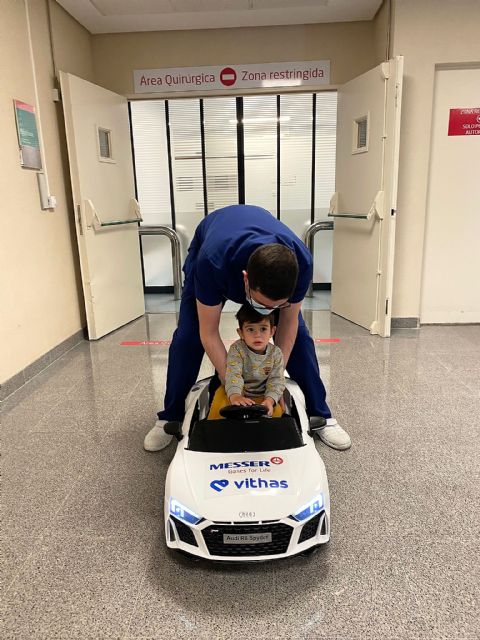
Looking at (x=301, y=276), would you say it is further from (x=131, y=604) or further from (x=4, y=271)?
(x=4, y=271)

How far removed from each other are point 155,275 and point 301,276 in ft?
14.2

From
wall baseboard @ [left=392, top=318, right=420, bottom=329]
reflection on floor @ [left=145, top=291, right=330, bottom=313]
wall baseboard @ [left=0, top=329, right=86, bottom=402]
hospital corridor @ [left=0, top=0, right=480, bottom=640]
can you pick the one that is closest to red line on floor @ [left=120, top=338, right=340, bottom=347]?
hospital corridor @ [left=0, top=0, right=480, bottom=640]

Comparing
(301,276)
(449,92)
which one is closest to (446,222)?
(449,92)

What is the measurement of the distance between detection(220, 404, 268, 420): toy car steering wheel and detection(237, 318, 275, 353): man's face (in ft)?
0.80

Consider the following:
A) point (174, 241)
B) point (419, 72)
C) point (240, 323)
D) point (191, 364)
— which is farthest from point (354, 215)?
point (240, 323)

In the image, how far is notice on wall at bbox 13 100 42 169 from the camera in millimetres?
2928

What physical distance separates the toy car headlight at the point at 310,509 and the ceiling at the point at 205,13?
3.57m

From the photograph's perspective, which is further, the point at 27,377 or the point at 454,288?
the point at 454,288

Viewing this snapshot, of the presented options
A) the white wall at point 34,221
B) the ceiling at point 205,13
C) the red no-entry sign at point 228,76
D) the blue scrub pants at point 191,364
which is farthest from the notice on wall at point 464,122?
the white wall at point 34,221

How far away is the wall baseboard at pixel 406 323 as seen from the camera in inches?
158

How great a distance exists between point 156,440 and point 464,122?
11.0 feet

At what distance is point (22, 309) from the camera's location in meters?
2.98

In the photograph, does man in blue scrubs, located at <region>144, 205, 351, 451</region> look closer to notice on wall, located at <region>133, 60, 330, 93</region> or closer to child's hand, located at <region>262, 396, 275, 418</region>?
child's hand, located at <region>262, 396, 275, 418</region>

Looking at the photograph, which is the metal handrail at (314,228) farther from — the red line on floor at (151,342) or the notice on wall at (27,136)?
the notice on wall at (27,136)
